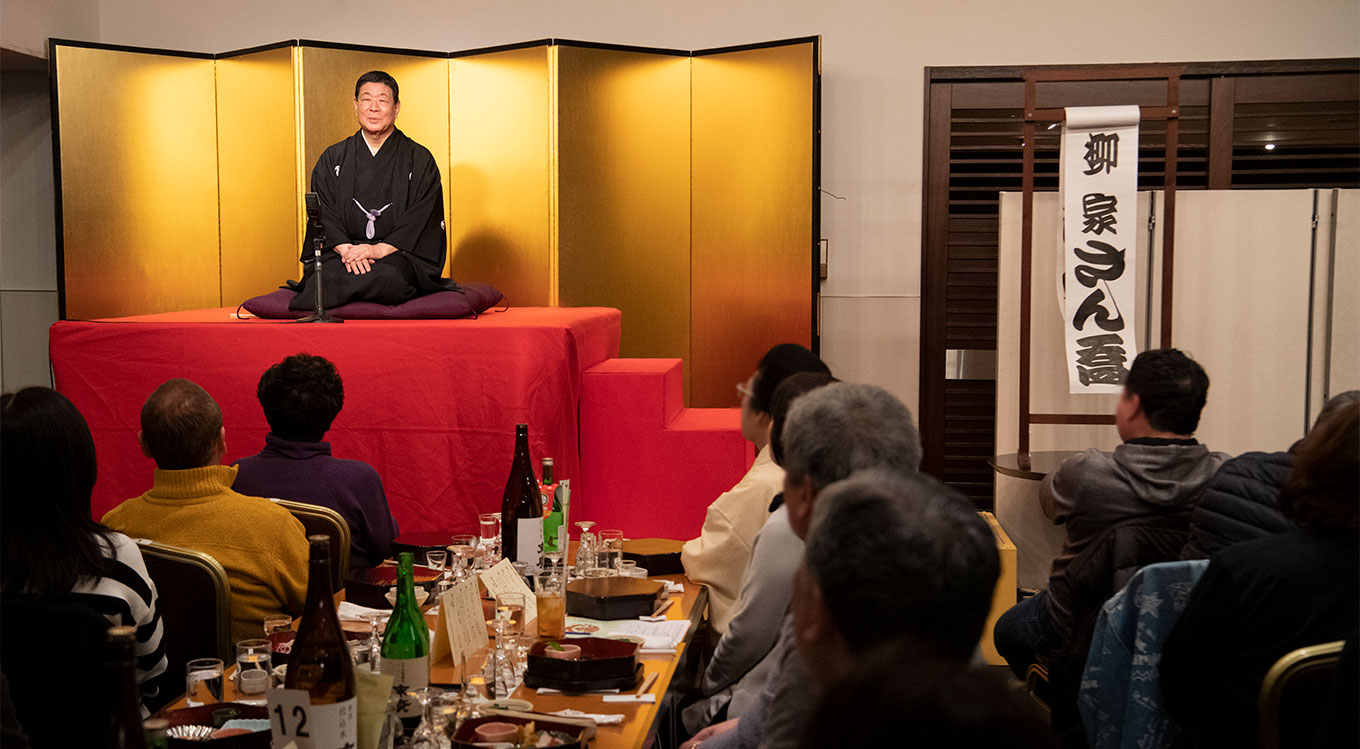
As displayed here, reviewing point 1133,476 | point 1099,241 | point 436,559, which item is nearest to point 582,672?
point 436,559

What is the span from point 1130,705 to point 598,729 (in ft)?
3.76

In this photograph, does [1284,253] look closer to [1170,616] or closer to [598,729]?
[1170,616]

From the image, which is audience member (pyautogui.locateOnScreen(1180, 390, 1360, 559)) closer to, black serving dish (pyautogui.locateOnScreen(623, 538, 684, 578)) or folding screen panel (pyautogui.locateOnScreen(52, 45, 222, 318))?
black serving dish (pyautogui.locateOnScreen(623, 538, 684, 578))

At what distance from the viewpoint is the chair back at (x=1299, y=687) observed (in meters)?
1.66

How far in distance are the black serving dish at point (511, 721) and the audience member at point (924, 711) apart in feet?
2.63

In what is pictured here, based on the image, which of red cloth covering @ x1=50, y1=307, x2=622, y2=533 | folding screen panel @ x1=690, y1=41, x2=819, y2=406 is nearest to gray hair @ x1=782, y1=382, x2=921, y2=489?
red cloth covering @ x1=50, y1=307, x2=622, y2=533

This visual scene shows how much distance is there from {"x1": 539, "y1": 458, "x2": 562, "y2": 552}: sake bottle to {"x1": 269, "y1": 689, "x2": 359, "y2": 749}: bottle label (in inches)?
49.4

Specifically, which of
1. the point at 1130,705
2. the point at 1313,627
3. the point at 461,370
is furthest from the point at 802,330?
the point at 1313,627

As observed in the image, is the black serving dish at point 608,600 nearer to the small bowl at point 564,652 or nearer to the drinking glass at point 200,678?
the small bowl at point 564,652

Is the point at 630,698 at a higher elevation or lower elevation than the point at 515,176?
lower

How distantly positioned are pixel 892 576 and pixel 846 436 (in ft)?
1.75

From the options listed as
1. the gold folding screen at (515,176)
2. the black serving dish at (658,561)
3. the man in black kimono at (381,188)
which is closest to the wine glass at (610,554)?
the black serving dish at (658,561)

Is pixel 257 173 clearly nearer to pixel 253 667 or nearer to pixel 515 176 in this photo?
pixel 515 176

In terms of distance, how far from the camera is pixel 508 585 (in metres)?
2.12
